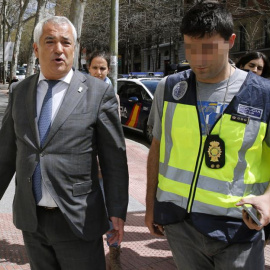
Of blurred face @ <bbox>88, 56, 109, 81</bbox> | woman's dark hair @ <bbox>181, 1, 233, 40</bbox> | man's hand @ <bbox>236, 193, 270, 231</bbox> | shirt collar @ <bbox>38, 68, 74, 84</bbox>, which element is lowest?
man's hand @ <bbox>236, 193, 270, 231</bbox>

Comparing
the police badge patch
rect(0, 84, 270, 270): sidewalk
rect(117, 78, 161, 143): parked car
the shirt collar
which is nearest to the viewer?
the police badge patch

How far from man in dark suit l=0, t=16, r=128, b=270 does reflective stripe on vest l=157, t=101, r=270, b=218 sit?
1.25 ft

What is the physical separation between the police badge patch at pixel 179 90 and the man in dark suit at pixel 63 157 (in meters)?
0.38

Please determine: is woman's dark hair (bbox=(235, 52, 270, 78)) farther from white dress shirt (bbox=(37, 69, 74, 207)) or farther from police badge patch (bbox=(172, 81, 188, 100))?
white dress shirt (bbox=(37, 69, 74, 207))

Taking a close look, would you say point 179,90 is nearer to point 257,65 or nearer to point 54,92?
point 54,92

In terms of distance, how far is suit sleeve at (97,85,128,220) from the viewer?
220 cm

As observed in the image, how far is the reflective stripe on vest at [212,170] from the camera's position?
1.82m

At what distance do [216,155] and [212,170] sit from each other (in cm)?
7

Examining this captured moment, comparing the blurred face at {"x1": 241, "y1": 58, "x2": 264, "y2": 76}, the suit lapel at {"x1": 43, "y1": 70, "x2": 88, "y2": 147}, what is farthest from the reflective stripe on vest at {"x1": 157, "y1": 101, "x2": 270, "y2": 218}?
the blurred face at {"x1": 241, "y1": 58, "x2": 264, "y2": 76}

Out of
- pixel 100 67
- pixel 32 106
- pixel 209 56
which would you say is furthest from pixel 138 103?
pixel 209 56

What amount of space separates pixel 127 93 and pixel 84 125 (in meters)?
9.59

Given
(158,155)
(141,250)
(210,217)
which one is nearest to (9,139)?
(158,155)

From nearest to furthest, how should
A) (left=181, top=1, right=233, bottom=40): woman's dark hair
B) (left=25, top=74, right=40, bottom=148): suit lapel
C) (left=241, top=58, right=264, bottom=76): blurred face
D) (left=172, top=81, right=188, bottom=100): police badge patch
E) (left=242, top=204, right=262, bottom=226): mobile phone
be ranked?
(left=242, top=204, right=262, bottom=226): mobile phone → (left=181, top=1, right=233, bottom=40): woman's dark hair → (left=172, top=81, right=188, bottom=100): police badge patch → (left=25, top=74, right=40, bottom=148): suit lapel → (left=241, top=58, right=264, bottom=76): blurred face

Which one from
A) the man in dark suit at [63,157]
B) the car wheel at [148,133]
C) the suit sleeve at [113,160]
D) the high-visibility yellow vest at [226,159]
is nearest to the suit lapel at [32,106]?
the man in dark suit at [63,157]
